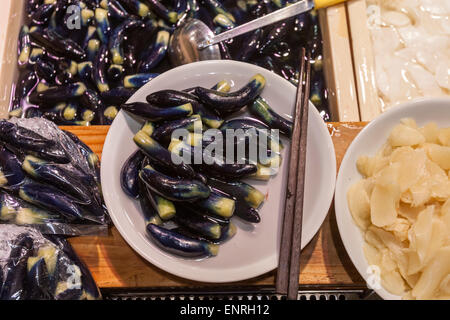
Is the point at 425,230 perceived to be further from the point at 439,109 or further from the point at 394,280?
the point at 439,109

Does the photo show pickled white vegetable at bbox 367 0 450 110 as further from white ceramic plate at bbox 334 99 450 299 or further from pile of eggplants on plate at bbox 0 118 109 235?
pile of eggplants on plate at bbox 0 118 109 235

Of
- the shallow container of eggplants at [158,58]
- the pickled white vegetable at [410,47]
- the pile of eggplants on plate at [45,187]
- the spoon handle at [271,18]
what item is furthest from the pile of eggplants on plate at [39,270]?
the pickled white vegetable at [410,47]

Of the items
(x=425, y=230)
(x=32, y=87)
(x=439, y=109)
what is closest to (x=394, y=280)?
(x=425, y=230)

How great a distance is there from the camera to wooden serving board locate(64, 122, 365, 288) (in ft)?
3.32

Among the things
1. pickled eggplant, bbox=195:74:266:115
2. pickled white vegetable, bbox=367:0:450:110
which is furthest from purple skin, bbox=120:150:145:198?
pickled white vegetable, bbox=367:0:450:110

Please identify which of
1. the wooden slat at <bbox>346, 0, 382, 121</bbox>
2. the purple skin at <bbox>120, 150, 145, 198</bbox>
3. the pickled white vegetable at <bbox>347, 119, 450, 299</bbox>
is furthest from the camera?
the wooden slat at <bbox>346, 0, 382, 121</bbox>

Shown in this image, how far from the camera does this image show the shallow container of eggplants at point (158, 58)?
1.22 m

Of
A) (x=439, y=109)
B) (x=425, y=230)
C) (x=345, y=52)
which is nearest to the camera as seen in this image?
(x=425, y=230)

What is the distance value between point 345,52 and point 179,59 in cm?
52

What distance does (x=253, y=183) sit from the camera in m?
1.01

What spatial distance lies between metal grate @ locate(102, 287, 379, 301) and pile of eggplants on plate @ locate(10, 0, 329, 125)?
1.71 feet

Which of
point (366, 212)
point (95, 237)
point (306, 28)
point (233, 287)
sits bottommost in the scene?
point (233, 287)

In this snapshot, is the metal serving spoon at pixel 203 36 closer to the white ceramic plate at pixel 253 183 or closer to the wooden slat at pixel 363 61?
the wooden slat at pixel 363 61

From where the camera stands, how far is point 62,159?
1.04 metres
